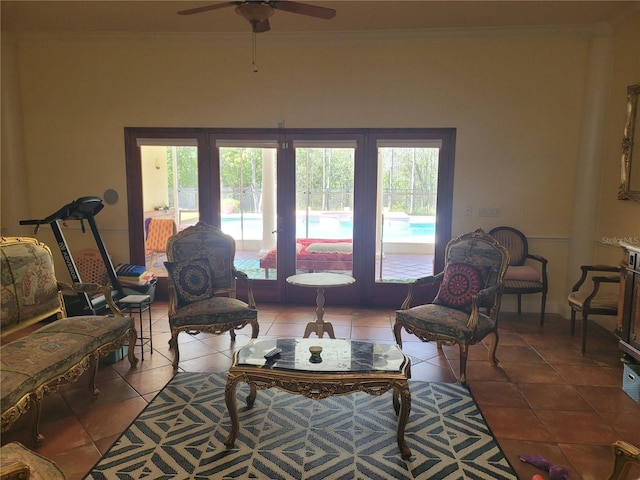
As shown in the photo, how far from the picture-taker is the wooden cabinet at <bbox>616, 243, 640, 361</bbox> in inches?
138

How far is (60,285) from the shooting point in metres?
3.62

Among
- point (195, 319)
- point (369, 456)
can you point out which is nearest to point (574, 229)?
point (369, 456)

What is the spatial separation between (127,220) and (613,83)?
5870mm

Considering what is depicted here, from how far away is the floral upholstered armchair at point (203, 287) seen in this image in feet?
12.6

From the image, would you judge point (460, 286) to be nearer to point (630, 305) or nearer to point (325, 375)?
point (630, 305)

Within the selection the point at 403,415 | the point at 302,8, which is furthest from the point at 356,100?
the point at 403,415

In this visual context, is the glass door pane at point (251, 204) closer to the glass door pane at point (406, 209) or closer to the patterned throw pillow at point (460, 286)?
the glass door pane at point (406, 209)

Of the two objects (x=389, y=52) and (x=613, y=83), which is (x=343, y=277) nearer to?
(x=389, y=52)

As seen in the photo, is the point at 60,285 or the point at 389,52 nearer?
the point at 60,285

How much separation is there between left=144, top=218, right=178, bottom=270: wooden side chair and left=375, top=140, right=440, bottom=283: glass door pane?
2.66 meters

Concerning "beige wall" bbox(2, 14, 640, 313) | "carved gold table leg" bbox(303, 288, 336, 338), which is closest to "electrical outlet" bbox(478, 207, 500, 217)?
"beige wall" bbox(2, 14, 640, 313)

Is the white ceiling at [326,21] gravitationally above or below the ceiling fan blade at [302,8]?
above

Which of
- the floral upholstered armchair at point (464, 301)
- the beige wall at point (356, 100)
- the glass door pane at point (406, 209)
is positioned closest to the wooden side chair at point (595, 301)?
the beige wall at point (356, 100)

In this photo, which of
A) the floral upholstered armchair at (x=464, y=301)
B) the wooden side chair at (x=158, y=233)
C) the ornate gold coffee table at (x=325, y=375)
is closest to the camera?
the ornate gold coffee table at (x=325, y=375)
